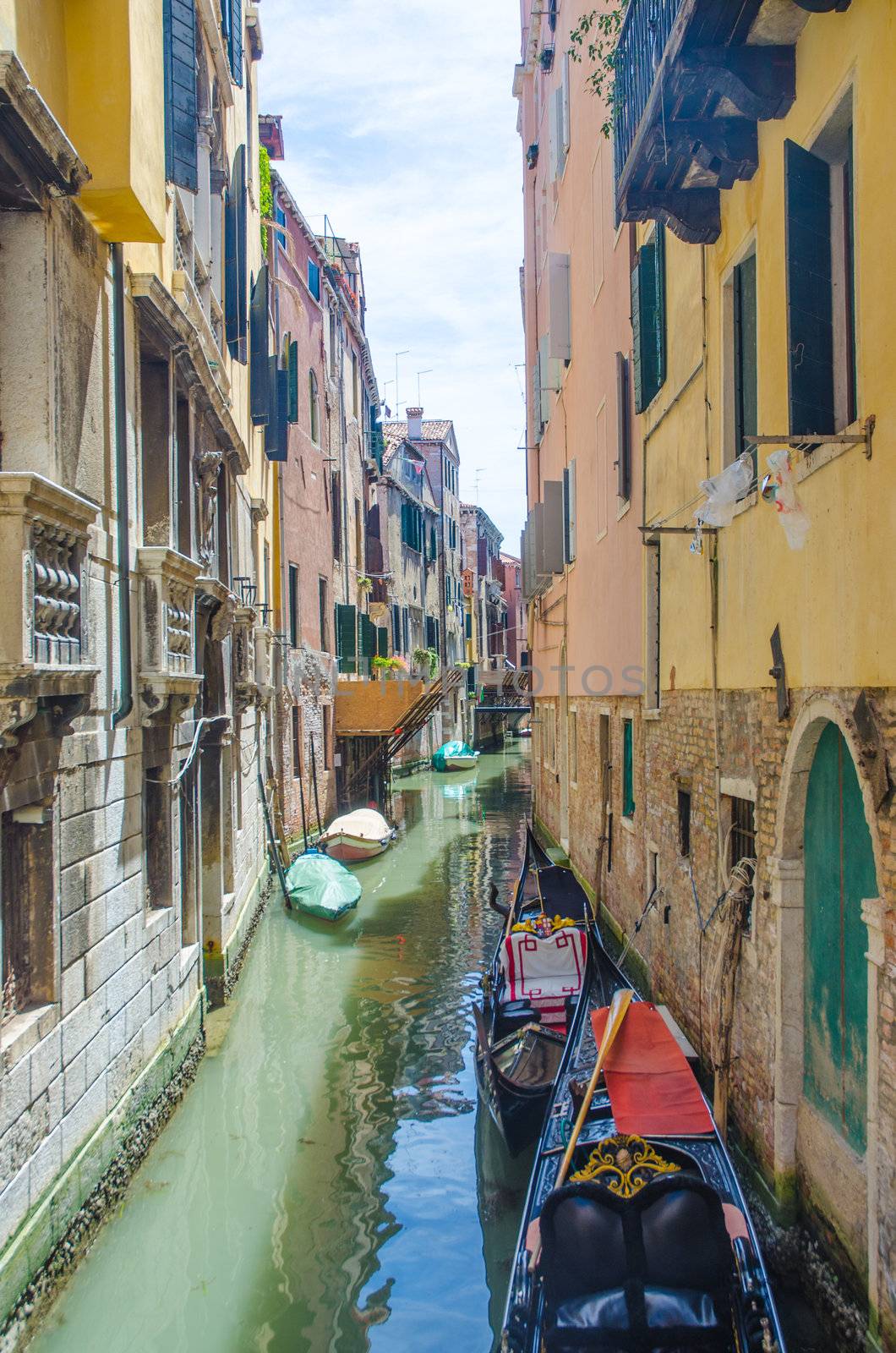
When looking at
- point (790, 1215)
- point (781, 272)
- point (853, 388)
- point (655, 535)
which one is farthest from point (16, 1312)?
point (655, 535)

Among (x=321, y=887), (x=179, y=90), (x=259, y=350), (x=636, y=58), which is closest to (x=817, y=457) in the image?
(x=636, y=58)

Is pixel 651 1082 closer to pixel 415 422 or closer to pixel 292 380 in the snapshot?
pixel 292 380

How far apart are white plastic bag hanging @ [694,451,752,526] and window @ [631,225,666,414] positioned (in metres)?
2.23

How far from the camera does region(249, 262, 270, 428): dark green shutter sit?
39.7ft

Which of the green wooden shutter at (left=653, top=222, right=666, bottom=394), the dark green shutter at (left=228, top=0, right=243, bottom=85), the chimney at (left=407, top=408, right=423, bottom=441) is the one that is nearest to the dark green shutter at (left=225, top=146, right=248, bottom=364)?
the dark green shutter at (left=228, top=0, right=243, bottom=85)

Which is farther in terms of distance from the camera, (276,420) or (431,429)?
(431,429)

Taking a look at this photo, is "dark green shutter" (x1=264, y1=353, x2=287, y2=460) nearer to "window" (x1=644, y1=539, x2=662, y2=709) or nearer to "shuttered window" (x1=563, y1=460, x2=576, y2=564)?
"shuttered window" (x1=563, y1=460, x2=576, y2=564)

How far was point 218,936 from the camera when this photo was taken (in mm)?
9586

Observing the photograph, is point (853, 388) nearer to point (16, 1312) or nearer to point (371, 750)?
point (16, 1312)

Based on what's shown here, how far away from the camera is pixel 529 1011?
7738 millimetres

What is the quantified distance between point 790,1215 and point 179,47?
6989mm

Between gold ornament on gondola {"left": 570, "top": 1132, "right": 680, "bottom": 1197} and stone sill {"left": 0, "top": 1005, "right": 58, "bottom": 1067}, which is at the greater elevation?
stone sill {"left": 0, "top": 1005, "right": 58, "bottom": 1067}

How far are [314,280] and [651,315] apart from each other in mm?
13374

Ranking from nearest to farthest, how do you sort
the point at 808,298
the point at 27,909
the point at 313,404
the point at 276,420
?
1. the point at 808,298
2. the point at 27,909
3. the point at 276,420
4. the point at 313,404
